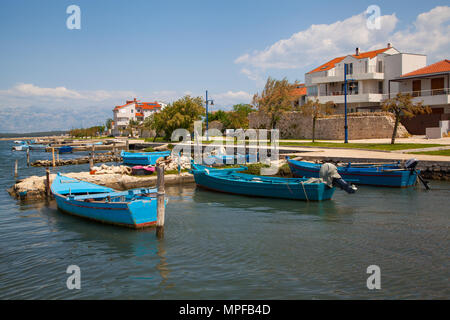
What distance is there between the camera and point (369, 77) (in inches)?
1983

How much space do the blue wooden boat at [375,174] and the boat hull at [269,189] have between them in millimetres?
3464

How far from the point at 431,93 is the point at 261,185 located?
110 ft

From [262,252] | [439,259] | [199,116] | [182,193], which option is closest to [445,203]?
[439,259]

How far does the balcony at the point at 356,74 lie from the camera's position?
1991 inches

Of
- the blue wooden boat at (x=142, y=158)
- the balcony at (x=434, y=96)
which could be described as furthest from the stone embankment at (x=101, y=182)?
the balcony at (x=434, y=96)

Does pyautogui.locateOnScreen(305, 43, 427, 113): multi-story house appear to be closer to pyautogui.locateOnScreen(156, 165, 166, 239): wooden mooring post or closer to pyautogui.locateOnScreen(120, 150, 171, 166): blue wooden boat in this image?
pyautogui.locateOnScreen(120, 150, 171, 166): blue wooden boat

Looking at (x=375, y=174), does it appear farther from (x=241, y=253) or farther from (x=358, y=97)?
(x=358, y=97)

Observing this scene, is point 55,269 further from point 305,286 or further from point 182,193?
point 182,193

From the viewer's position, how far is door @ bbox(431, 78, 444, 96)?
43594 millimetres

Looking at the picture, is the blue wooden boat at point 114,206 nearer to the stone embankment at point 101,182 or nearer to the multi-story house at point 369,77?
the stone embankment at point 101,182

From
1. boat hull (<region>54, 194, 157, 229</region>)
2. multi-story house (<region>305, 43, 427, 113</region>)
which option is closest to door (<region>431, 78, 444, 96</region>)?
multi-story house (<region>305, 43, 427, 113</region>)

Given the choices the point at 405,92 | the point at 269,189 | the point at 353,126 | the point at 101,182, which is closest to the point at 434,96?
the point at 405,92

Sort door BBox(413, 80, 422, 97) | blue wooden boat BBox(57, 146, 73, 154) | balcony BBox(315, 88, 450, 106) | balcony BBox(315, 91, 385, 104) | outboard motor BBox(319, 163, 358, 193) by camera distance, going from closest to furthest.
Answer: outboard motor BBox(319, 163, 358, 193)
balcony BBox(315, 88, 450, 106)
door BBox(413, 80, 422, 97)
balcony BBox(315, 91, 385, 104)
blue wooden boat BBox(57, 146, 73, 154)

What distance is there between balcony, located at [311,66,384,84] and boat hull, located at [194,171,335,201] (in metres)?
35.2
